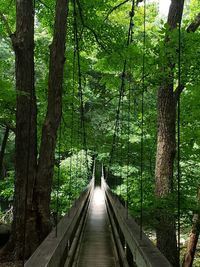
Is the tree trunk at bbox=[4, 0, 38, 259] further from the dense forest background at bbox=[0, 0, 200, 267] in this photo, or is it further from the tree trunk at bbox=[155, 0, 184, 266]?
the tree trunk at bbox=[155, 0, 184, 266]

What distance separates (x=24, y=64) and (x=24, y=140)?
118 centimetres

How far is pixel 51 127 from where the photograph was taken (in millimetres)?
5582

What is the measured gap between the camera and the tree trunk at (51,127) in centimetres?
540

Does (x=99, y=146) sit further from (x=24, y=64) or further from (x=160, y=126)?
(x=24, y=64)

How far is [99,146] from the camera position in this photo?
1554 cm

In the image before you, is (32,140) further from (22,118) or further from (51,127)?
(51,127)

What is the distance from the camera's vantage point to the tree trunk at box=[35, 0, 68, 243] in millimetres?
5402

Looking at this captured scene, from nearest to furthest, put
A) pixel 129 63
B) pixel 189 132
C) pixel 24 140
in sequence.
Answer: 1. pixel 24 140
2. pixel 129 63
3. pixel 189 132

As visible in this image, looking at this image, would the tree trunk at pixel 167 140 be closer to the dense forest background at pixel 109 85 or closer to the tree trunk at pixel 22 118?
the dense forest background at pixel 109 85

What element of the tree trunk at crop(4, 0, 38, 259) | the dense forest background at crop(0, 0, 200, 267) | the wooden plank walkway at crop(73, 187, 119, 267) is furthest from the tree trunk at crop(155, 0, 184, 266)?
the tree trunk at crop(4, 0, 38, 259)

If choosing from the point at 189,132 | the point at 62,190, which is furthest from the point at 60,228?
the point at 62,190

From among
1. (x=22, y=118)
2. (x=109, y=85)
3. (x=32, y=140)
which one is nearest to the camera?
(x=22, y=118)

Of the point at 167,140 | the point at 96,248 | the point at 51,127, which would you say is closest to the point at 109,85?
the point at 167,140

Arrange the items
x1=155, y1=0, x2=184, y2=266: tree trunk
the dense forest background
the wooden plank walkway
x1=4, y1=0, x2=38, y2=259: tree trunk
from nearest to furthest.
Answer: the wooden plank walkway < the dense forest background < x1=4, y1=0, x2=38, y2=259: tree trunk < x1=155, y1=0, x2=184, y2=266: tree trunk
